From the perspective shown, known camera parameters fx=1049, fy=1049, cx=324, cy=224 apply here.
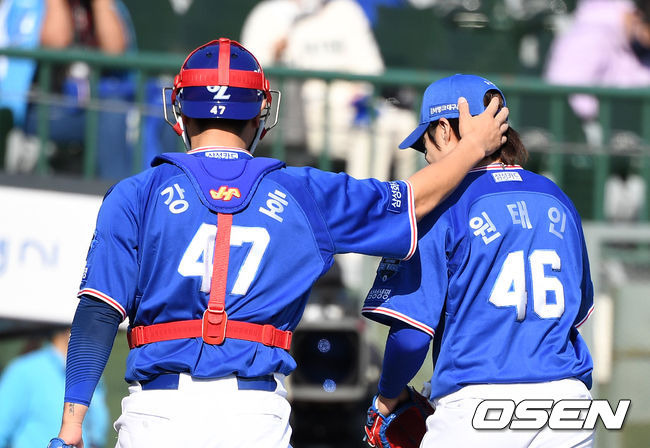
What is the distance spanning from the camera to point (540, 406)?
3553 millimetres

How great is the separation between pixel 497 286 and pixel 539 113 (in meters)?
4.30

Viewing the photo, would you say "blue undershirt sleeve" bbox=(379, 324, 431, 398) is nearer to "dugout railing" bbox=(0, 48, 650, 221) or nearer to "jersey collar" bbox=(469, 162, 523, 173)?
"jersey collar" bbox=(469, 162, 523, 173)

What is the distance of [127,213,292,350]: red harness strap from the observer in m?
3.21

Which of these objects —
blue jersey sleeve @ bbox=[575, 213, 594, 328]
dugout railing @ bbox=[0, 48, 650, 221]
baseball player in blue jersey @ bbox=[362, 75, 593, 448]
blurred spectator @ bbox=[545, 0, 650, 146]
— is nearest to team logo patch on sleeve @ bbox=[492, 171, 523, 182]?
baseball player in blue jersey @ bbox=[362, 75, 593, 448]

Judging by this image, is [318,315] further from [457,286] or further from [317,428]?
[457,286]

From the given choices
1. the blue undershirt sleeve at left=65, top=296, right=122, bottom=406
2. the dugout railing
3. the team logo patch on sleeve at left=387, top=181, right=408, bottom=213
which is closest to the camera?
the blue undershirt sleeve at left=65, top=296, right=122, bottom=406

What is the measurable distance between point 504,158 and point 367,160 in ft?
10.8

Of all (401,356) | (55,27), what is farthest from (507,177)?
(55,27)

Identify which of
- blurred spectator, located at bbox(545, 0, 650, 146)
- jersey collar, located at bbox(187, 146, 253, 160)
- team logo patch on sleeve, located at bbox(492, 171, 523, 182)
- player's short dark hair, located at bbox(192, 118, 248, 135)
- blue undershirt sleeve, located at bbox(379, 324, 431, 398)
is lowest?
blue undershirt sleeve, located at bbox(379, 324, 431, 398)

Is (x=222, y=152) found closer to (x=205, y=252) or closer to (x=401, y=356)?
(x=205, y=252)

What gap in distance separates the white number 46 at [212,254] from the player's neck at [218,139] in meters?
0.36

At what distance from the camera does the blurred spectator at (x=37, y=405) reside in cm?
665

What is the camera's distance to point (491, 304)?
11.8 feet

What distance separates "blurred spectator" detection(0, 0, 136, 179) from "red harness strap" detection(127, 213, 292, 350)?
3.93 m
